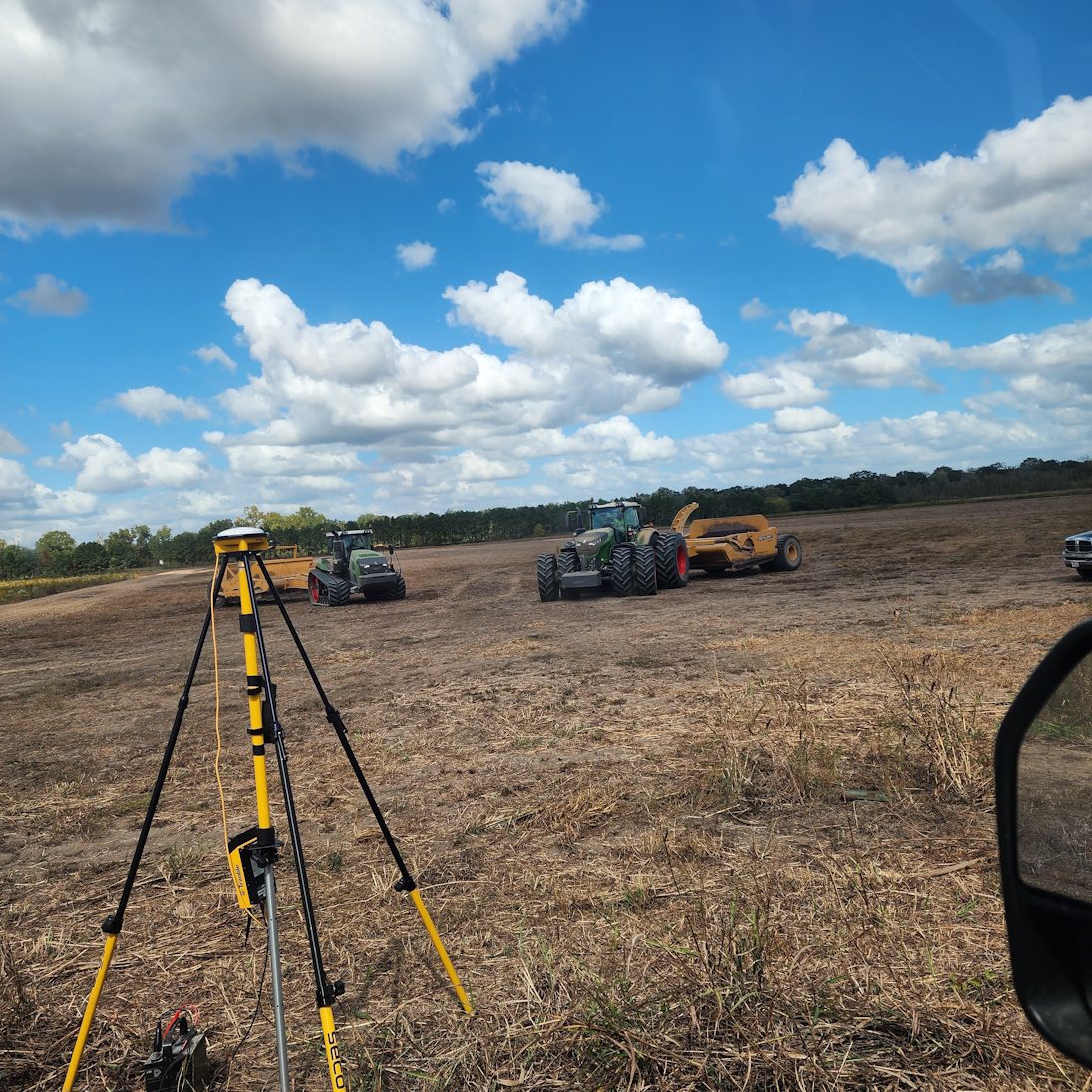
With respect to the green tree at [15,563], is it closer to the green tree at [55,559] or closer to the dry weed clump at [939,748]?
the green tree at [55,559]

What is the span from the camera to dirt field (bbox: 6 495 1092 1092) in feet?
8.70

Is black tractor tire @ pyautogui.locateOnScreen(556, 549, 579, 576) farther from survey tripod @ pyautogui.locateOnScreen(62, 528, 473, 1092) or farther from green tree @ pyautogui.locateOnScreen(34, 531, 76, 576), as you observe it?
green tree @ pyautogui.locateOnScreen(34, 531, 76, 576)

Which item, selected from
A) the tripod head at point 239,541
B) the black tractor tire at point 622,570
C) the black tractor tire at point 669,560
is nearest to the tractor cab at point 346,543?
the black tractor tire at point 622,570

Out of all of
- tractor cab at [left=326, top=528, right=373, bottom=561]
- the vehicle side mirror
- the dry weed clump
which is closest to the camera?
the vehicle side mirror

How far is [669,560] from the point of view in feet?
60.2

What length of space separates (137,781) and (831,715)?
228 inches

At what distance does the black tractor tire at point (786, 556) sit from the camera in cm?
2181

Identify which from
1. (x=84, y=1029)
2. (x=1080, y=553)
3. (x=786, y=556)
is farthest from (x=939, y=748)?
(x=786, y=556)

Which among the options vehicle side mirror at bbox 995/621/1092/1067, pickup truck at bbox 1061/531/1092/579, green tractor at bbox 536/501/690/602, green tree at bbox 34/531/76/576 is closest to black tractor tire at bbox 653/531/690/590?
green tractor at bbox 536/501/690/602

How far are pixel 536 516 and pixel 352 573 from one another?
50.2 meters

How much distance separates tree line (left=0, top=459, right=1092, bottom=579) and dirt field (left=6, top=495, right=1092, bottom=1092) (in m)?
39.1

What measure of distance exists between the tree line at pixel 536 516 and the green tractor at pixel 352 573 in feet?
81.3

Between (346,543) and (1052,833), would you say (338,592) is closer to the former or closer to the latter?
(346,543)

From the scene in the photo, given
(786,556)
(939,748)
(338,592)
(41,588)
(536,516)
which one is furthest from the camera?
(536,516)
